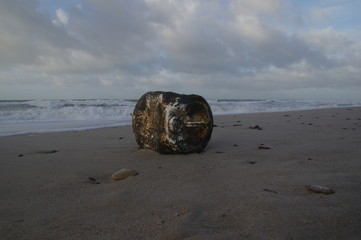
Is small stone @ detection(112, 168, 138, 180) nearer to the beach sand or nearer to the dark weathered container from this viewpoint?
the beach sand

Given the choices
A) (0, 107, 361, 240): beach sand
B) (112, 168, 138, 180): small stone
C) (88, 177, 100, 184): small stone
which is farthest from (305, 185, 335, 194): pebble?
(88, 177, 100, 184): small stone

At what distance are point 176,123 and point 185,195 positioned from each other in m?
1.28

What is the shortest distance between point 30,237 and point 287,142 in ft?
10.3

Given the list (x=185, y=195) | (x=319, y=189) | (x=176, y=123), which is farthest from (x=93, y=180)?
(x=319, y=189)

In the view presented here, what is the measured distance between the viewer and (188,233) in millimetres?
1269

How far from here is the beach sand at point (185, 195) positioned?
1.30 m

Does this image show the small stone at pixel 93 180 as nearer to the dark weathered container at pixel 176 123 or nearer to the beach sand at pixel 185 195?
the beach sand at pixel 185 195

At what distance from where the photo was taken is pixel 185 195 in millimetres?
1762

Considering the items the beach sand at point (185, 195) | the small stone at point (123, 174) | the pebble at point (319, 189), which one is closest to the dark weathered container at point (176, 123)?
the beach sand at point (185, 195)

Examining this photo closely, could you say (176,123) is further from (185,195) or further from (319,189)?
(319,189)

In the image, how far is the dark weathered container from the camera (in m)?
2.98

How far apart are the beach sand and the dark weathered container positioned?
0.13 metres

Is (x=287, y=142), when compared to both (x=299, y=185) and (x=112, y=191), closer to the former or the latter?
(x=299, y=185)

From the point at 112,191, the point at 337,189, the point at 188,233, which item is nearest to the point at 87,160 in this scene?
the point at 112,191
